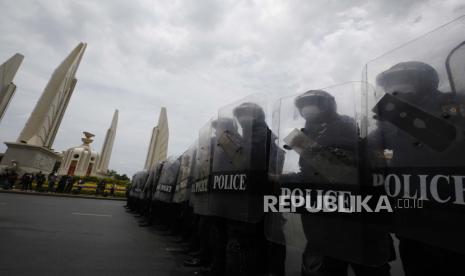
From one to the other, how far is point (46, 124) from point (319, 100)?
91.6 ft

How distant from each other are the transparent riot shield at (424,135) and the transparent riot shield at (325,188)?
0.42ft

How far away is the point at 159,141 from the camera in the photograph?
121ft

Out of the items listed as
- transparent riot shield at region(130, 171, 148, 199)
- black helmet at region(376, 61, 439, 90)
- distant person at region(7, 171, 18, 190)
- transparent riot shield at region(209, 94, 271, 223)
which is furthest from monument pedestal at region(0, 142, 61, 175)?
black helmet at region(376, 61, 439, 90)

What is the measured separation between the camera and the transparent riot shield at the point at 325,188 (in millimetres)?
1615

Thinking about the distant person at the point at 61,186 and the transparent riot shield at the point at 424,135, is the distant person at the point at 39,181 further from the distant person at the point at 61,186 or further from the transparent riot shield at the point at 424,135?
the transparent riot shield at the point at 424,135

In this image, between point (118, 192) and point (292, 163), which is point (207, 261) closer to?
point (292, 163)

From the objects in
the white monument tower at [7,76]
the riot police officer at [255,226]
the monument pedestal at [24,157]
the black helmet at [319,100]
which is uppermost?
the white monument tower at [7,76]

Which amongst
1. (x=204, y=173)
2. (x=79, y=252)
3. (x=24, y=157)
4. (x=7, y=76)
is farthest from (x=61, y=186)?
(x=204, y=173)

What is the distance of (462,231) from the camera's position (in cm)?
126

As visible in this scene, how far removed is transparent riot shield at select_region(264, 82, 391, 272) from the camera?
5.30ft

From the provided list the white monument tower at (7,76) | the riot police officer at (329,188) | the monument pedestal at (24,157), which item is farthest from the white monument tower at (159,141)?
the riot police officer at (329,188)

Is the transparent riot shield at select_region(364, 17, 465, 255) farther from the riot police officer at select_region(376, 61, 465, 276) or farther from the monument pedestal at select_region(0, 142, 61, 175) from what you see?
the monument pedestal at select_region(0, 142, 61, 175)

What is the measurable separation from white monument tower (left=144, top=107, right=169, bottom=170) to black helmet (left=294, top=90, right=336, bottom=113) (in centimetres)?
3474

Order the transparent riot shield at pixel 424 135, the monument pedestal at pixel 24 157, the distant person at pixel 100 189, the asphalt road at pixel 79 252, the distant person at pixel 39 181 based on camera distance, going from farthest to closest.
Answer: the distant person at pixel 100 189 → the monument pedestal at pixel 24 157 → the distant person at pixel 39 181 → the asphalt road at pixel 79 252 → the transparent riot shield at pixel 424 135
